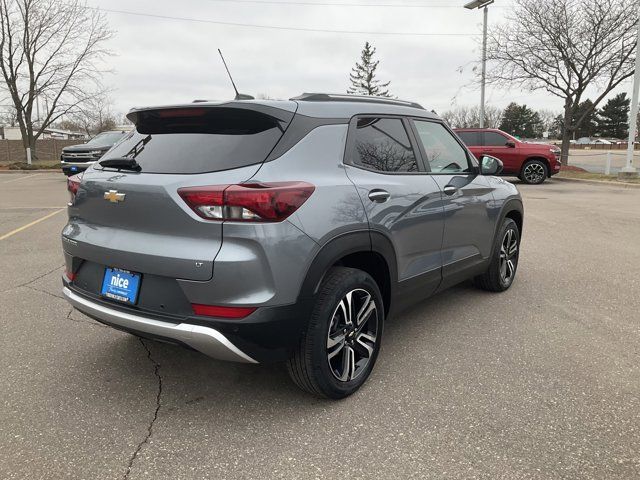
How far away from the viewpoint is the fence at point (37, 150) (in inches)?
1272

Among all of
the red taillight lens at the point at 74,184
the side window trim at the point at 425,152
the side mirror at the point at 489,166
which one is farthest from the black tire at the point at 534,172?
the red taillight lens at the point at 74,184

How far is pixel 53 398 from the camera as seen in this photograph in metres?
2.97

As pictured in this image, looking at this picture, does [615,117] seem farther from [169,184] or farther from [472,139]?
[169,184]

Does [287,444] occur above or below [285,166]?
below

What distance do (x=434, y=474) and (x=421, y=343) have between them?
4.97 feet

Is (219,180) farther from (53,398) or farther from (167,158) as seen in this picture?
(53,398)

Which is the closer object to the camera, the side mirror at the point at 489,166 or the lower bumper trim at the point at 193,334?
the lower bumper trim at the point at 193,334

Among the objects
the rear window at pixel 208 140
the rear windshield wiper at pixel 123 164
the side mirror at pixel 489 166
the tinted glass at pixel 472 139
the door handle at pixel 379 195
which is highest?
the tinted glass at pixel 472 139

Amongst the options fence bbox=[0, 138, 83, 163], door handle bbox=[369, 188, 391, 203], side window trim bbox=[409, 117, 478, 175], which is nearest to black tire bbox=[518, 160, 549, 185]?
side window trim bbox=[409, 117, 478, 175]

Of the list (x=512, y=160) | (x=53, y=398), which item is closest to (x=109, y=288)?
(x=53, y=398)

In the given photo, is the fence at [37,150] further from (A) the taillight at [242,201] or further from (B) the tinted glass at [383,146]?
(A) the taillight at [242,201]

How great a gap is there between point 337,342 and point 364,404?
40 centimetres

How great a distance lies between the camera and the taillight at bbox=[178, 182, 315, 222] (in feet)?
8.00

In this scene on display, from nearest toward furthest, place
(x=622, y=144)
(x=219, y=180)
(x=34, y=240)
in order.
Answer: (x=219, y=180) < (x=34, y=240) < (x=622, y=144)
